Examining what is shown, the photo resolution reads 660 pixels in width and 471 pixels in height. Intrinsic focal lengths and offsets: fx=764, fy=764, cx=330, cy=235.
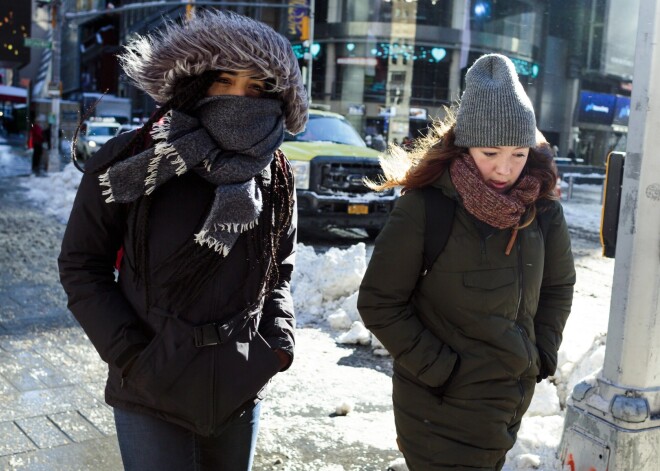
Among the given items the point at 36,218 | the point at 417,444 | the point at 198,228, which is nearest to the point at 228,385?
the point at 198,228

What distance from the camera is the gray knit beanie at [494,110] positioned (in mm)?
2674

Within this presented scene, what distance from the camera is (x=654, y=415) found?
3594 mm

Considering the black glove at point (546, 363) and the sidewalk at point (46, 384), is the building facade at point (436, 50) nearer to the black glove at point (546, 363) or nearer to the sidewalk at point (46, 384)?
the sidewalk at point (46, 384)

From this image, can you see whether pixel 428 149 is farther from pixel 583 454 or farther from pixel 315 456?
pixel 315 456

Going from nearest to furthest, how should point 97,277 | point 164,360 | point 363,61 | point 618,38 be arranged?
point 164,360 < point 97,277 < point 363,61 < point 618,38

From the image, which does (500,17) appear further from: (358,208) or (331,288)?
(331,288)

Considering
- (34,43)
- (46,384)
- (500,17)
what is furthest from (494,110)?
(500,17)

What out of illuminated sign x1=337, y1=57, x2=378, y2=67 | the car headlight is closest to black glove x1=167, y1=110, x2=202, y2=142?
the car headlight

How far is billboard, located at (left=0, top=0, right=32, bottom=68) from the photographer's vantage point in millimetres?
26825

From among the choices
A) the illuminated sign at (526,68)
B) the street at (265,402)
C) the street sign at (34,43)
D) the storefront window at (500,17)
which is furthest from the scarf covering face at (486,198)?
the storefront window at (500,17)

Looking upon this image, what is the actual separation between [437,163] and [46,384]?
148 inches

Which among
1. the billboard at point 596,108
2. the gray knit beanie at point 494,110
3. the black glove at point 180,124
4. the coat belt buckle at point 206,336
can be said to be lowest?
the coat belt buckle at point 206,336

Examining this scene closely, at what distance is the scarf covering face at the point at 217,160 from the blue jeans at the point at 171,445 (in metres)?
0.55

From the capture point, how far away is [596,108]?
46.8 meters
